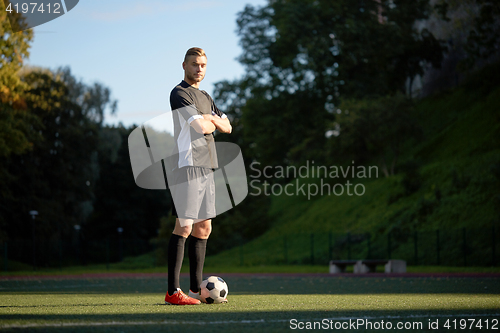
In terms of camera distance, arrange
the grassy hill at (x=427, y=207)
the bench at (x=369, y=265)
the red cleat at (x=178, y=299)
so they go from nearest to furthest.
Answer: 1. the red cleat at (x=178, y=299)
2. the bench at (x=369, y=265)
3. the grassy hill at (x=427, y=207)

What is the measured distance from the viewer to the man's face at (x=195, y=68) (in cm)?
536

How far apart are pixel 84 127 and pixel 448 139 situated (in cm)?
2207

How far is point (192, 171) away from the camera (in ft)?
16.7

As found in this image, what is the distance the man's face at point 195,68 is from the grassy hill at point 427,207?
679 inches

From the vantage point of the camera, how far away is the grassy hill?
72.3 feet

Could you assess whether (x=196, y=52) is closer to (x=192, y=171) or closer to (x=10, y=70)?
(x=192, y=171)

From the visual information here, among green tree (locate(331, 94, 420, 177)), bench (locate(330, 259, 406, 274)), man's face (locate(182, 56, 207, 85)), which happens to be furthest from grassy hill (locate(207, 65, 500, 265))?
man's face (locate(182, 56, 207, 85))

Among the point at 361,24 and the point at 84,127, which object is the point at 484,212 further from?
the point at 84,127

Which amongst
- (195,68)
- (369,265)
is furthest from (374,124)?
(195,68)

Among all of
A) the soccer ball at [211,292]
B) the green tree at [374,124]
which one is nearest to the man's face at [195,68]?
the soccer ball at [211,292]

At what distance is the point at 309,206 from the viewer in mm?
35875

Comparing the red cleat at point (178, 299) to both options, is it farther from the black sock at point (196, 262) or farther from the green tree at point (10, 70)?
the green tree at point (10, 70)

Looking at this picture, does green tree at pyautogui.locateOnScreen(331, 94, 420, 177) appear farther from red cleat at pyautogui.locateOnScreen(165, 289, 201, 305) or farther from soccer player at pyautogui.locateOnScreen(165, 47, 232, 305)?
red cleat at pyautogui.locateOnScreen(165, 289, 201, 305)

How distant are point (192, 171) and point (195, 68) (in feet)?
3.39
